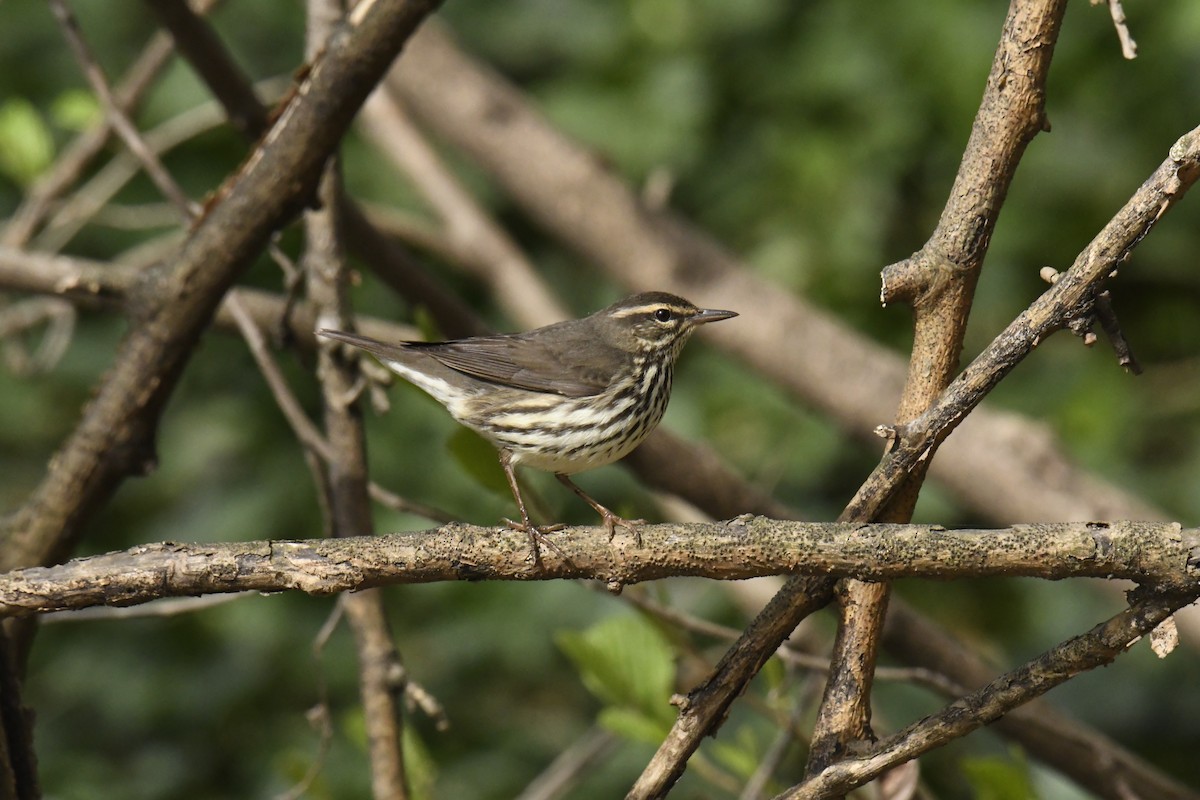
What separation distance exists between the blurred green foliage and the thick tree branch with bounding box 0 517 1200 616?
130 inches

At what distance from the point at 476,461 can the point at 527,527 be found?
67 centimetres

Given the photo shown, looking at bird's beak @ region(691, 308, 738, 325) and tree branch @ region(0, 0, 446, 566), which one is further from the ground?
bird's beak @ region(691, 308, 738, 325)

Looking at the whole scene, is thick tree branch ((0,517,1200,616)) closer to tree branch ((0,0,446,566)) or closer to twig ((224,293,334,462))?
tree branch ((0,0,446,566))

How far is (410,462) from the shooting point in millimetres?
6211

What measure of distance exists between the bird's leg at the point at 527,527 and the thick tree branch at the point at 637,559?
1 centimetres

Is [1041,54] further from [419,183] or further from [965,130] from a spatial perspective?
[965,130]

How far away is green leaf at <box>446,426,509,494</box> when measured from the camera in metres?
3.03

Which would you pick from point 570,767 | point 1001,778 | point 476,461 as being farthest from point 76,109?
point 1001,778

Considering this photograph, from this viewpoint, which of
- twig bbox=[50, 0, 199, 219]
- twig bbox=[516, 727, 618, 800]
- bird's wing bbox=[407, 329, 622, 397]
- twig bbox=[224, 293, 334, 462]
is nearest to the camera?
twig bbox=[224, 293, 334, 462]

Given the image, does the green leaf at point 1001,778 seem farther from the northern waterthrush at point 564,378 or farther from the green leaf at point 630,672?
the northern waterthrush at point 564,378

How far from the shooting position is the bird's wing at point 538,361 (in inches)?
156

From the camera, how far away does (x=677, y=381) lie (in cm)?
654

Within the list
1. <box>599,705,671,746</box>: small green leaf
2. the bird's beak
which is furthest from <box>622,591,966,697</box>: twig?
the bird's beak

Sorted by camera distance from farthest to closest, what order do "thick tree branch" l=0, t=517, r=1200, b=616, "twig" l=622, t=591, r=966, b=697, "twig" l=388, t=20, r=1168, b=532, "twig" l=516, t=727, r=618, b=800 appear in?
"twig" l=388, t=20, r=1168, b=532, "twig" l=516, t=727, r=618, b=800, "twig" l=622, t=591, r=966, b=697, "thick tree branch" l=0, t=517, r=1200, b=616
